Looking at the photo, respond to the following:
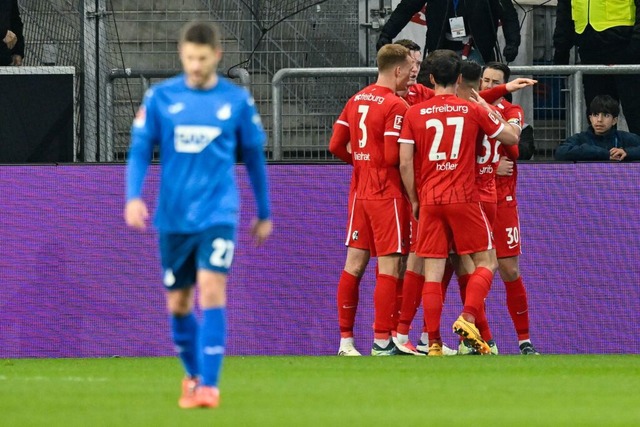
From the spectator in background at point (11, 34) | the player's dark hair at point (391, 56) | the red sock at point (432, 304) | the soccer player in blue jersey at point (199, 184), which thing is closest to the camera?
the soccer player in blue jersey at point (199, 184)

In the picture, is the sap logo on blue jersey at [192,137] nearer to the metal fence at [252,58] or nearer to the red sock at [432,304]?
the red sock at [432,304]

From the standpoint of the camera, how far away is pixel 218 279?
7.51m

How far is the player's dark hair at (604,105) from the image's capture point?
13.7 meters

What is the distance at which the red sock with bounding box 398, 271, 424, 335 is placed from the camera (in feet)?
41.3

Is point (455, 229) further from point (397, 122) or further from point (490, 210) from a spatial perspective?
point (397, 122)

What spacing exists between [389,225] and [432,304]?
2.68ft

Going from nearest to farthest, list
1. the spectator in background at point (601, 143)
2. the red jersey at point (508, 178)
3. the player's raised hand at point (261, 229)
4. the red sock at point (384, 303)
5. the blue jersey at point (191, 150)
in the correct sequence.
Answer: the blue jersey at point (191, 150), the player's raised hand at point (261, 229), the red sock at point (384, 303), the red jersey at point (508, 178), the spectator in background at point (601, 143)

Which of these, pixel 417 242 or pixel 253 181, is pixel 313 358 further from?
pixel 253 181

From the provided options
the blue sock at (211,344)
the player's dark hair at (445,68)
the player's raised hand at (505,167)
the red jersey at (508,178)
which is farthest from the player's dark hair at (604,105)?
the blue sock at (211,344)

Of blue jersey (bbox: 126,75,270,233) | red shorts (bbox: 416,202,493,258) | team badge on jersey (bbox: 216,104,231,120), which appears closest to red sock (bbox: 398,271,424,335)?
red shorts (bbox: 416,202,493,258)

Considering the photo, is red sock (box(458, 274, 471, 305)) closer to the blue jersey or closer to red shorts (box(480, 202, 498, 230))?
red shorts (box(480, 202, 498, 230))

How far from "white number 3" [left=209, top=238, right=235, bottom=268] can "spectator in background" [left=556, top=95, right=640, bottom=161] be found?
7.05m

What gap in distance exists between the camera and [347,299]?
12.8 m

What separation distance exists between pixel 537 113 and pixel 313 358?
4095mm
